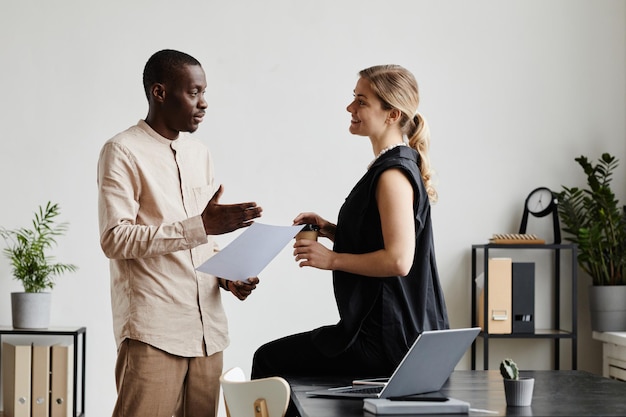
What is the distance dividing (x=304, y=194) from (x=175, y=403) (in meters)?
1.79

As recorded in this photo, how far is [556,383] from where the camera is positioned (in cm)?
199

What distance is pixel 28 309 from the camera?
375cm

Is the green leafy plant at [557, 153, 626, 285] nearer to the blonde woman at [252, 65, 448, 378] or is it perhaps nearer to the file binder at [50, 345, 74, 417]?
the blonde woman at [252, 65, 448, 378]

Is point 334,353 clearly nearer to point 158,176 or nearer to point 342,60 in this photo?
point 158,176

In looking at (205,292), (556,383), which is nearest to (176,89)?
(205,292)

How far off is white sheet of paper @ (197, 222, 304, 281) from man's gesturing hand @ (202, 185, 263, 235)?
0.04 meters

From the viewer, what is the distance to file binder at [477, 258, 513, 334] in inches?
155

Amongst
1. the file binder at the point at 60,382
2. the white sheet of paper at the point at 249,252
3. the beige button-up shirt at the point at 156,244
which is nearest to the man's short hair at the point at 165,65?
the beige button-up shirt at the point at 156,244

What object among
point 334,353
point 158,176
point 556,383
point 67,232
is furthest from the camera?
point 67,232

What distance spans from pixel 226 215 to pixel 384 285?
0.47 m

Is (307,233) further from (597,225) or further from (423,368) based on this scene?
(597,225)

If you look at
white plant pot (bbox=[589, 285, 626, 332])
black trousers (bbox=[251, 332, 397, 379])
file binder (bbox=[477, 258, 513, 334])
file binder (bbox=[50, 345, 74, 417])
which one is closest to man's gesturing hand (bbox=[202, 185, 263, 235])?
black trousers (bbox=[251, 332, 397, 379])

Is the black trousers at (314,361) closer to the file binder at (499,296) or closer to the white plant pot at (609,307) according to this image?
the file binder at (499,296)

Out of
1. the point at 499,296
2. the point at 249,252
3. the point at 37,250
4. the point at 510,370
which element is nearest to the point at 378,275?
the point at 249,252
